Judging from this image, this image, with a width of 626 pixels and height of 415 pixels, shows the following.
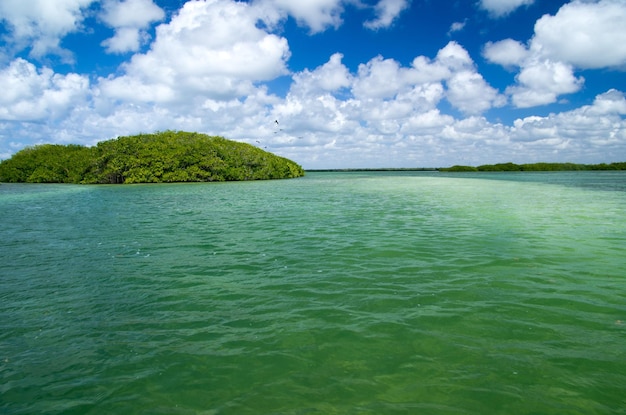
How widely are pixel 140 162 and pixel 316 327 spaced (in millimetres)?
81353

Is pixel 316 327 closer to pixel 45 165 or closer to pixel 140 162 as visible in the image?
pixel 140 162

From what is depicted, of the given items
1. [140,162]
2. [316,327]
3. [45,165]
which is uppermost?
[45,165]

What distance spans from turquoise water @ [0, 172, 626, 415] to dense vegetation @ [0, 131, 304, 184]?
70149 millimetres

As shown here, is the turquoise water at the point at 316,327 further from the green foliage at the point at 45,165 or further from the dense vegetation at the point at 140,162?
the green foliage at the point at 45,165

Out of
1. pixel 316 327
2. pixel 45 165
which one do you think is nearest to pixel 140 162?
pixel 45 165

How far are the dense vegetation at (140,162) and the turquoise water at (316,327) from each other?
2762 inches

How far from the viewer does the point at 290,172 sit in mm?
118875

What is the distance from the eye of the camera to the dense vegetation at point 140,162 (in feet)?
255

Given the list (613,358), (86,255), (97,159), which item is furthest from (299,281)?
(97,159)

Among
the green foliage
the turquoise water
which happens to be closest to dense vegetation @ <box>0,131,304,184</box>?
the green foliage

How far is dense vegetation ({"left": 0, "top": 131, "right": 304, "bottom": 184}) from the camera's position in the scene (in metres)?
77.8

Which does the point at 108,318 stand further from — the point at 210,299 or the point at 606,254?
the point at 606,254

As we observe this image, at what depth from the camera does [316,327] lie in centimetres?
670

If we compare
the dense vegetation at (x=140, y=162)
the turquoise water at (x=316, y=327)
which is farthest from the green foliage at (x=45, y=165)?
the turquoise water at (x=316, y=327)
